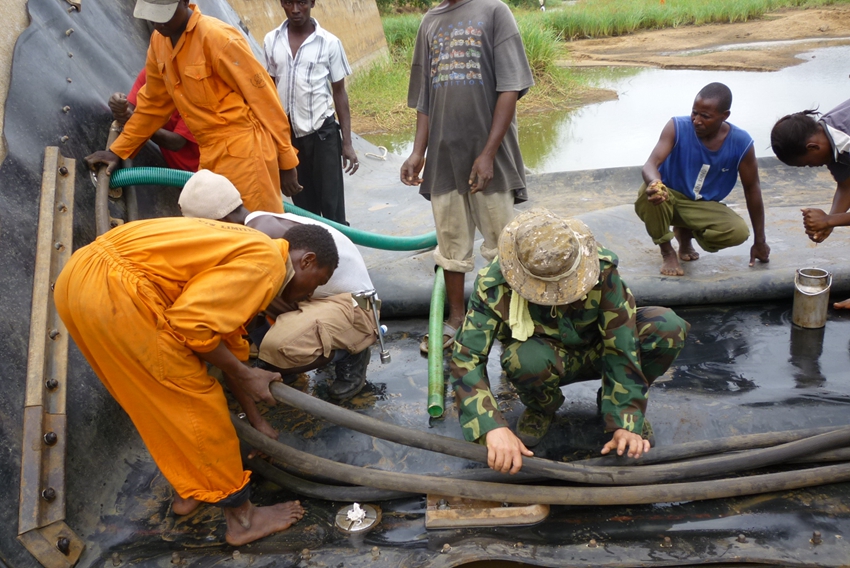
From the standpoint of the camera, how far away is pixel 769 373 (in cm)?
265

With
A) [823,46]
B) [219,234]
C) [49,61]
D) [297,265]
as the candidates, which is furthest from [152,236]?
[823,46]

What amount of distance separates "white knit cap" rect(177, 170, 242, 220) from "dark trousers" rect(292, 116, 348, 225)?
1277 millimetres

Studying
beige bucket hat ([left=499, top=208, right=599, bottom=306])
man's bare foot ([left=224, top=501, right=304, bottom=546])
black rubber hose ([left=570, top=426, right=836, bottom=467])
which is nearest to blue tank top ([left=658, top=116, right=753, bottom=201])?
black rubber hose ([left=570, top=426, right=836, bottom=467])

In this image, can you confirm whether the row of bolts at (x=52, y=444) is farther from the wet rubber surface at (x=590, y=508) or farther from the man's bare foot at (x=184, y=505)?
the man's bare foot at (x=184, y=505)

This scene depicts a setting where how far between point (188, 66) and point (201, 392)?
1.53 m

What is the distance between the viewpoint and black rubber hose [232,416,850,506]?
2.04 metres

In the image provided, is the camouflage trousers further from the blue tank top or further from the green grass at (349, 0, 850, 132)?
the green grass at (349, 0, 850, 132)

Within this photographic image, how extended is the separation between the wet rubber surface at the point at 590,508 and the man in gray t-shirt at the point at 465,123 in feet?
2.08

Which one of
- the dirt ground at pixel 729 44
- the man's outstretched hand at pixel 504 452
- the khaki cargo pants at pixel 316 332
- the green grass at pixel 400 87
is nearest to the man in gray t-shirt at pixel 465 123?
the khaki cargo pants at pixel 316 332

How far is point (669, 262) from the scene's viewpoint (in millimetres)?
3408

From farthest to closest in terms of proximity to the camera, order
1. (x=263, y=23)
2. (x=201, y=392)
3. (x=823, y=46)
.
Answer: (x=823, y=46)
(x=263, y=23)
(x=201, y=392)

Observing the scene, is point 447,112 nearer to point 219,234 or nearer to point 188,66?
point 188,66

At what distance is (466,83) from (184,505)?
6.58 feet

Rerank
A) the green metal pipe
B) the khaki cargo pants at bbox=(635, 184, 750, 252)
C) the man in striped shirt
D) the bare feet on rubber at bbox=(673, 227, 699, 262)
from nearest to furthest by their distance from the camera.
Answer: the green metal pipe → the khaki cargo pants at bbox=(635, 184, 750, 252) → the bare feet on rubber at bbox=(673, 227, 699, 262) → the man in striped shirt
